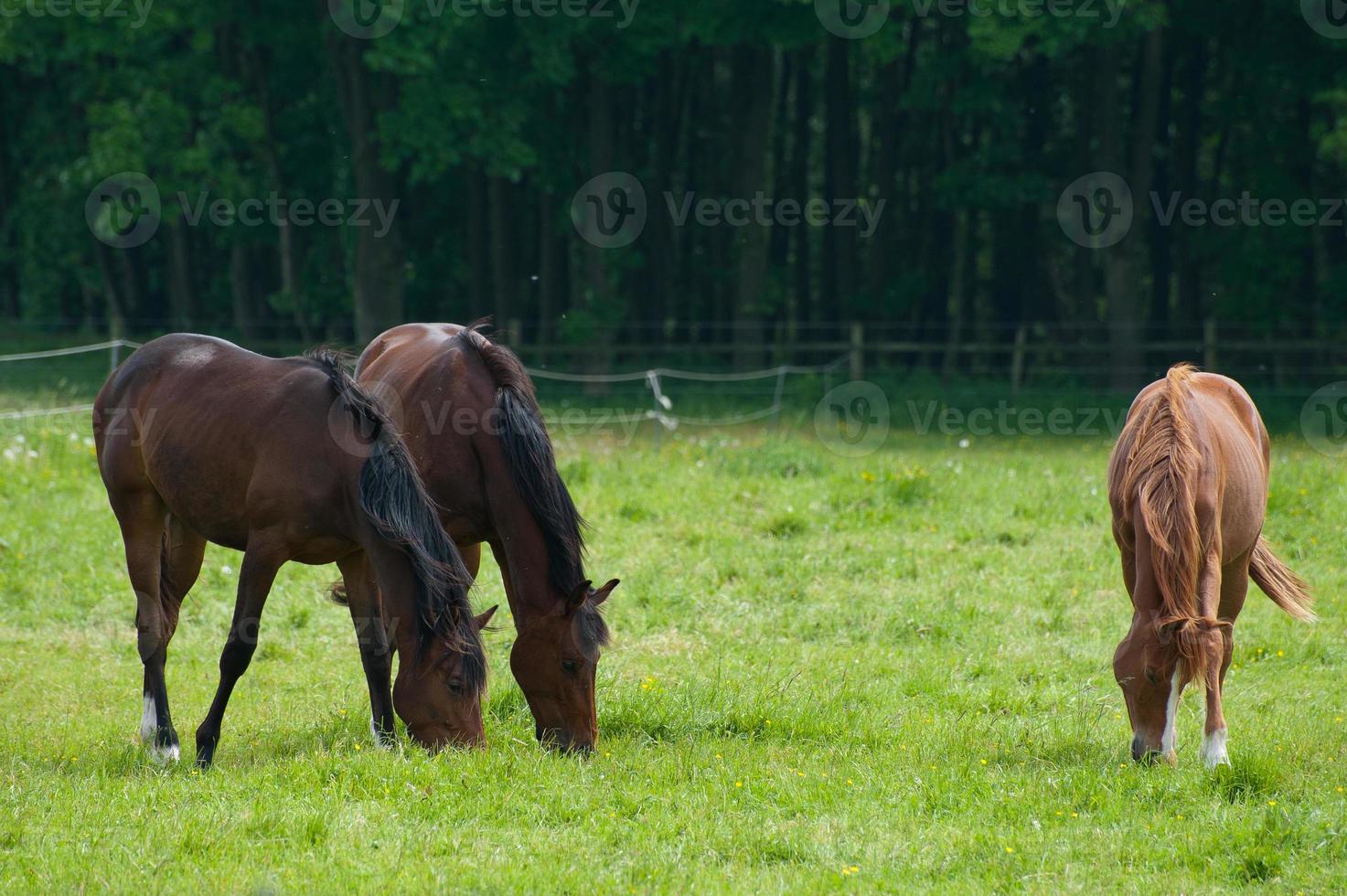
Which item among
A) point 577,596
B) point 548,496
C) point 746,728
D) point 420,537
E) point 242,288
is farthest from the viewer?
point 242,288

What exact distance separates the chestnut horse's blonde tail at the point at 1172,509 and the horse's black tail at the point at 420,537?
277 cm

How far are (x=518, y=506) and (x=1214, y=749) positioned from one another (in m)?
3.11

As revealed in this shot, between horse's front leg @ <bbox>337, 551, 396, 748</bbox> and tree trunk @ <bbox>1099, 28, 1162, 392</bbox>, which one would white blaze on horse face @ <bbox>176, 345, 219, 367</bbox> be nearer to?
horse's front leg @ <bbox>337, 551, 396, 748</bbox>

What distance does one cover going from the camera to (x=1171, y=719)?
5145mm

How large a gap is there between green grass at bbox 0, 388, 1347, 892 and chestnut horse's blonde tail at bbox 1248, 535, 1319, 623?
1.75 feet

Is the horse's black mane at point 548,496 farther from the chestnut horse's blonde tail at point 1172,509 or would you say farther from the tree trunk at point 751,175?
the tree trunk at point 751,175

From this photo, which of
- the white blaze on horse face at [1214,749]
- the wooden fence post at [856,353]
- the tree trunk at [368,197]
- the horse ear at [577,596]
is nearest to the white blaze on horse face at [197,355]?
the horse ear at [577,596]

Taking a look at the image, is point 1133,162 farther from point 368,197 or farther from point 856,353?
point 368,197

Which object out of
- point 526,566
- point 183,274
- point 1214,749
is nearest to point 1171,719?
point 1214,749

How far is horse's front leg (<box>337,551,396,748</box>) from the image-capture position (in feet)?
19.4

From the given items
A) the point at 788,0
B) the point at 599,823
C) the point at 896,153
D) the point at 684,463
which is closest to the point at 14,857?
the point at 599,823

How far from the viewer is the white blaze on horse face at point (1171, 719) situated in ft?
16.6

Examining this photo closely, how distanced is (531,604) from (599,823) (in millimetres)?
1256

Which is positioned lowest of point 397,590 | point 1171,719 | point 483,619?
point 1171,719
